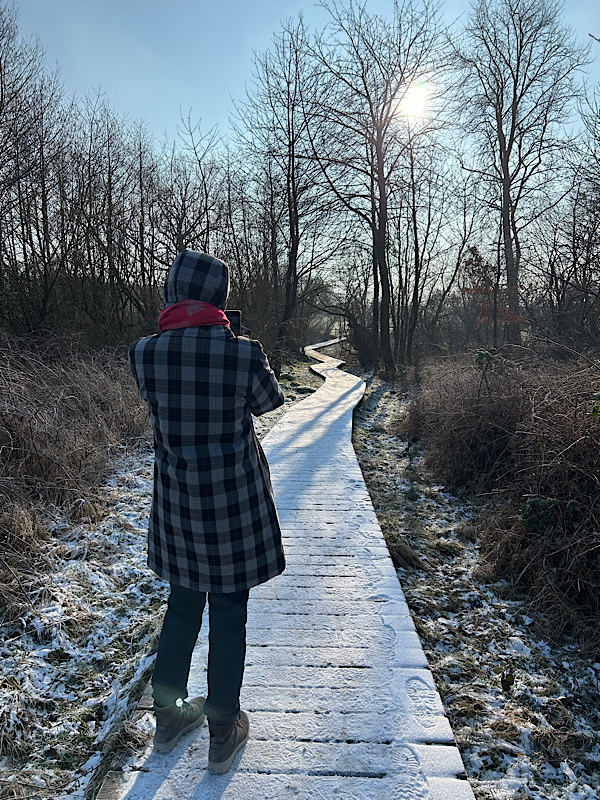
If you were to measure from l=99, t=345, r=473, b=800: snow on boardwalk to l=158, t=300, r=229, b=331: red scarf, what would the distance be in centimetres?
161

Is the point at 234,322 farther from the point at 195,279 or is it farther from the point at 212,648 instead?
the point at 212,648

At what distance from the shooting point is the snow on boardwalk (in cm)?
177

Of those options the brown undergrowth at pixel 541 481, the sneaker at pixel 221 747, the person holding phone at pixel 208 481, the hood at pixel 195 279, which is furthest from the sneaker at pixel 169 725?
the brown undergrowth at pixel 541 481

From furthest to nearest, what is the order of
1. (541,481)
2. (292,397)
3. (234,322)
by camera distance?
(292,397) < (541,481) < (234,322)

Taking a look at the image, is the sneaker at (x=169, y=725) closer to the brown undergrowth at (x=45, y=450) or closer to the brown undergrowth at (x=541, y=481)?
the brown undergrowth at (x=45, y=450)

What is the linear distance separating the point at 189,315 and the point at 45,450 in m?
3.23

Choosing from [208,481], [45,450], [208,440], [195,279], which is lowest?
[45,450]

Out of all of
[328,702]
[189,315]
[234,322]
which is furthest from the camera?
[328,702]

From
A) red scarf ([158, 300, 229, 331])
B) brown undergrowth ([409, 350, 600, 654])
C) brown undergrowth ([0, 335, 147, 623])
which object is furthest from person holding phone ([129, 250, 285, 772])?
brown undergrowth ([409, 350, 600, 654])

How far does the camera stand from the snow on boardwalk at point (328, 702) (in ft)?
5.82

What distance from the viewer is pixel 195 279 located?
1.68 m

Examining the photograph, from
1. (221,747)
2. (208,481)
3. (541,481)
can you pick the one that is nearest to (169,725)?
(221,747)

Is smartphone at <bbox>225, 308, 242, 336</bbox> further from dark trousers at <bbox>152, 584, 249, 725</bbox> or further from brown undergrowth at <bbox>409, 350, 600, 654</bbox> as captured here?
brown undergrowth at <bbox>409, 350, 600, 654</bbox>

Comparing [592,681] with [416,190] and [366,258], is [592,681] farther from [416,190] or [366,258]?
[366,258]
